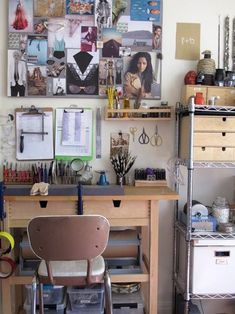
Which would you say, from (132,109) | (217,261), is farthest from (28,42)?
(217,261)

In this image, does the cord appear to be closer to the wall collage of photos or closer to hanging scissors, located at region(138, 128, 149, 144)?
hanging scissors, located at region(138, 128, 149, 144)

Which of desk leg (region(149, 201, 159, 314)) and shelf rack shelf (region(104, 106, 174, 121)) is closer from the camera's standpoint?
desk leg (region(149, 201, 159, 314))

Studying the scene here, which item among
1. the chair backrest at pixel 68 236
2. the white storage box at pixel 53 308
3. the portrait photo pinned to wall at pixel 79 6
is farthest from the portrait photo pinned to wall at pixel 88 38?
the white storage box at pixel 53 308

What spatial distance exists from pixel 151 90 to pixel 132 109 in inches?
9.0

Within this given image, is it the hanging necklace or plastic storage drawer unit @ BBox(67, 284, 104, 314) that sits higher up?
the hanging necklace

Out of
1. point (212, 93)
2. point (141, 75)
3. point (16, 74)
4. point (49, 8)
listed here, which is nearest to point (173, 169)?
point (212, 93)

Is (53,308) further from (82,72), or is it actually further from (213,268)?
(82,72)

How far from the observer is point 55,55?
216 centimetres

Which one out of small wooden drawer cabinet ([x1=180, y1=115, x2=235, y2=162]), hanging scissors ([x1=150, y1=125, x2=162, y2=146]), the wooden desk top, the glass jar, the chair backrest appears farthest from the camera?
hanging scissors ([x1=150, y1=125, x2=162, y2=146])

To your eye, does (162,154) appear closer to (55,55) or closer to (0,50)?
(55,55)

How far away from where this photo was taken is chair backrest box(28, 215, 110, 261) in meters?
1.40

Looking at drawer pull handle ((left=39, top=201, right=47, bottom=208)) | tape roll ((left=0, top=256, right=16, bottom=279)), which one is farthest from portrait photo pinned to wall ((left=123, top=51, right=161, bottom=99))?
tape roll ((left=0, top=256, right=16, bottom=279))

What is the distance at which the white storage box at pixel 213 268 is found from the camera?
192 cm

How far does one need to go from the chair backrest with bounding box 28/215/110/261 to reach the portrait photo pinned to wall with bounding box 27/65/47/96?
1027 millimetres
